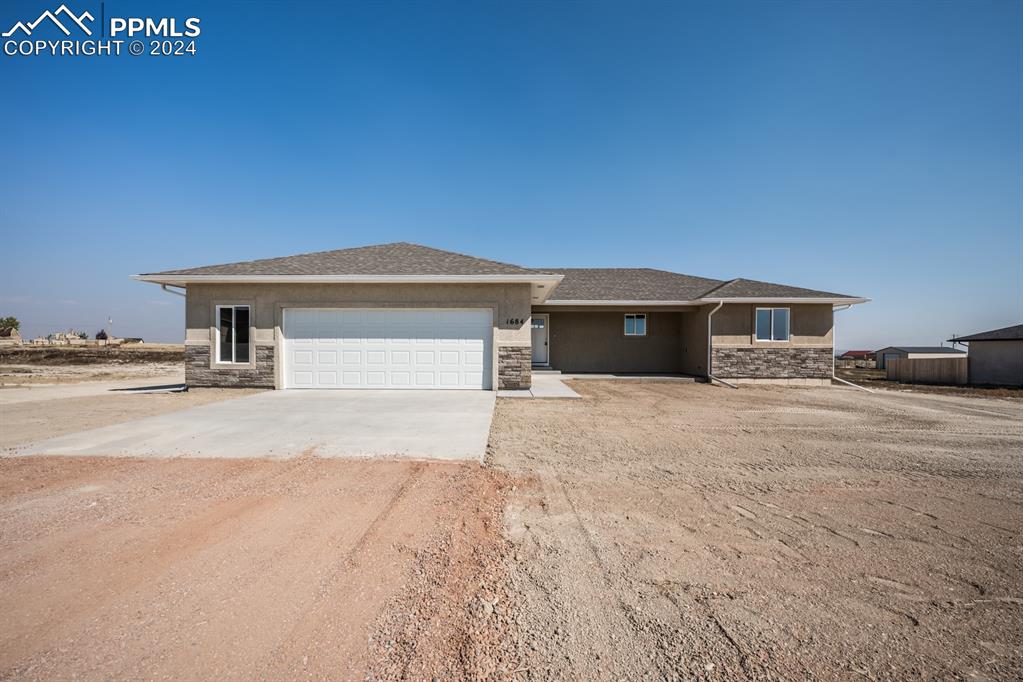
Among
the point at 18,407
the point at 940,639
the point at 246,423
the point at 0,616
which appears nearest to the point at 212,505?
the point at 0,616

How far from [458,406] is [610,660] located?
24.3 ft

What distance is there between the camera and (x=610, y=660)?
1.99 m

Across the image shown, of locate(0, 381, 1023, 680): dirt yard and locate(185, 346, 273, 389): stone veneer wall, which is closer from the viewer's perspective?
locate(0, 381, 1023, 680): dirt yard

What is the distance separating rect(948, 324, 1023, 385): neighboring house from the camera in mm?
17625

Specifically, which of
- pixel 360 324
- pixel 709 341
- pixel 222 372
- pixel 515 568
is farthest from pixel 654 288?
pixel 515 568

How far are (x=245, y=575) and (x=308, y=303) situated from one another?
10142 mm

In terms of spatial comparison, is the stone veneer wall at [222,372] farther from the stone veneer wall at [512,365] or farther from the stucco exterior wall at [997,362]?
the stucco exterior wall at [997,362]

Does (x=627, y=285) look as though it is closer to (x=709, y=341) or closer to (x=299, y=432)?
(x=709, y=341)

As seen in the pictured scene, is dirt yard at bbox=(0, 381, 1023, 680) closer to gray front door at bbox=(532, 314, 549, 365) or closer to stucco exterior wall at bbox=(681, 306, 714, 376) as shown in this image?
stucco exterior wall at bbox=(681, 306, 714, 376)

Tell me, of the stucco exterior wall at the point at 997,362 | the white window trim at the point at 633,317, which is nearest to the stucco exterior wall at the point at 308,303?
the white window trim at the point at 633,317

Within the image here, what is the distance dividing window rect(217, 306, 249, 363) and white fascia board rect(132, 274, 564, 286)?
2.85 ft

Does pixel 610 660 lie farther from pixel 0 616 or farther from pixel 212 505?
pixel 212 505

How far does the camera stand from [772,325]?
14391 millimetres

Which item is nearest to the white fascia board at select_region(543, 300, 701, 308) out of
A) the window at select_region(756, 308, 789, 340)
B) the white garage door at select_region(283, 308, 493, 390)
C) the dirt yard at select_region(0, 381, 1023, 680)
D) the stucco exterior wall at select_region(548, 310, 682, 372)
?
the stucco exterior wall at select_region(548, 310, 682, 372)
